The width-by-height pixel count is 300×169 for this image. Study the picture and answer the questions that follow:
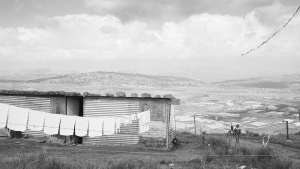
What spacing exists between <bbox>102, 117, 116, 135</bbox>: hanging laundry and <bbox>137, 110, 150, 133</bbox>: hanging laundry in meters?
1.48

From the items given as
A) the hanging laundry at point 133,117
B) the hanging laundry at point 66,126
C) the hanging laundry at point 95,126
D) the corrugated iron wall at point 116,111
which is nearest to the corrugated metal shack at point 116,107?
the corrugated iron wall at point 116,111

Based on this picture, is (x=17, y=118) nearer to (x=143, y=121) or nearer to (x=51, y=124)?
(x=51, y=124)

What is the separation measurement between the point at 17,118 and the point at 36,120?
893 millimetres

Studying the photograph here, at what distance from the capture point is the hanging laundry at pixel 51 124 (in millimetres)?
17750

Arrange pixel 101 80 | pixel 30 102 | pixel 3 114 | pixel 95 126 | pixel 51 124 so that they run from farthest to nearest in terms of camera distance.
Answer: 1. pixel 101 80
2. pixel 30 102
3. pixel 95 126
4. pixel 51 124
5. pixel 3 114

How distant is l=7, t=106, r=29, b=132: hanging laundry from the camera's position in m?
17.4

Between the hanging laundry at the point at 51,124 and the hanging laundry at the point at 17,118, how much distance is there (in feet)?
3.24

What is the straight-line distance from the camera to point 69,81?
12206 centimetres

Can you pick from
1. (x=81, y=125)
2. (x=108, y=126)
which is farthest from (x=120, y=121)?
(x=81, y=125)

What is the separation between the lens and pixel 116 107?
763 inches

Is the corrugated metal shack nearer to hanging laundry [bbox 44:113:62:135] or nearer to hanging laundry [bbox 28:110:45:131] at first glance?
hanging laundry [bbox 44:113:62:135]

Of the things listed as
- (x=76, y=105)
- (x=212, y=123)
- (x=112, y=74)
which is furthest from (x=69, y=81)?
(x=76, y=105)

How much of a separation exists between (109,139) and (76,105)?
2784 mm

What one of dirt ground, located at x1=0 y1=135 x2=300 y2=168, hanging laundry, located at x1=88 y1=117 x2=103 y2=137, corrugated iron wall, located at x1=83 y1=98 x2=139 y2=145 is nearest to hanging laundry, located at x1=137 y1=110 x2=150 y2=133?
corrugated iron wall, located at x1=83 y1=98 x2=139 y2=145
